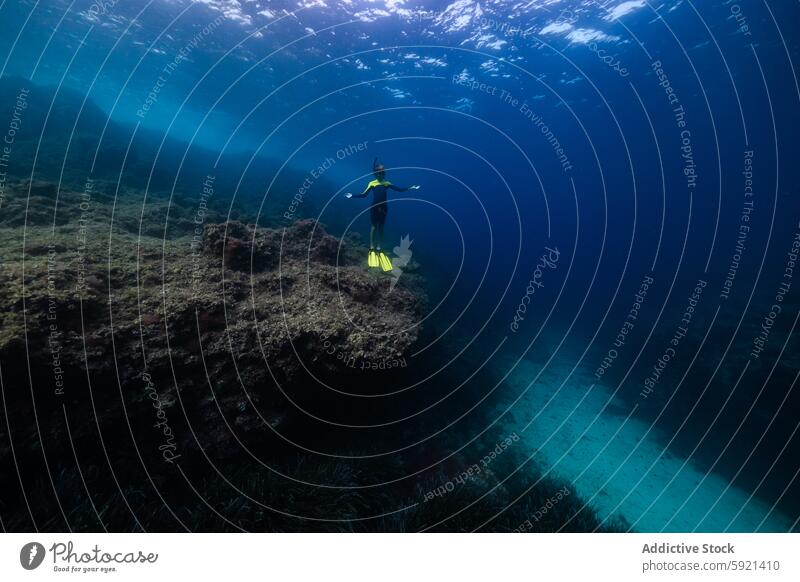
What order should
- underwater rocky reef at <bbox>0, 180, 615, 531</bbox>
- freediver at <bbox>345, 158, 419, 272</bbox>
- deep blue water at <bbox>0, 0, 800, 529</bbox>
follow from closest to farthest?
underwater rocky reef at <bbox>0, 180, 615, 531</bbox>, freediver at <bbox>345, 158, 419, 272</bbox>, deep blue water at <bbox>0, 0, 800, 529</bbox>

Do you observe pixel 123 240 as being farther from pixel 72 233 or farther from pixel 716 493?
pixel 716 493

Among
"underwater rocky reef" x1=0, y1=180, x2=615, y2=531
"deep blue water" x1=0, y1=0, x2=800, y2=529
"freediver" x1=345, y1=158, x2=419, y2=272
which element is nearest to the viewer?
"underwater rocky reef" x1=0, y1=180, x2=615, y2=531

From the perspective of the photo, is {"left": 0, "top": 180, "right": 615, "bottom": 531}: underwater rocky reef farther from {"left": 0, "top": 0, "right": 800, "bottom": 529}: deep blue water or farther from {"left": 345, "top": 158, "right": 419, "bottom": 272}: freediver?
{"left": 0, "top": 0, "right": 800, "bottom": 529}: deep blue water

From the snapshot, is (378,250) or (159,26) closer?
(378,250)

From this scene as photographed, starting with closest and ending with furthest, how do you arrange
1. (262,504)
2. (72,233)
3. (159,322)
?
1. (262,504)
2. (159,322)
3. (72,233)

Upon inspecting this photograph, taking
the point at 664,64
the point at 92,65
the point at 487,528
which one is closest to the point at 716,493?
the point at 487,528

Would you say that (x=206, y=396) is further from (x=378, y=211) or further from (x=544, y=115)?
(x=544, y=115)

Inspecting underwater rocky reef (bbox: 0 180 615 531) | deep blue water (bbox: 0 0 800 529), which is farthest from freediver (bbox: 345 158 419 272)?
underwater rocky reef (bbox: 0 180 615 531)

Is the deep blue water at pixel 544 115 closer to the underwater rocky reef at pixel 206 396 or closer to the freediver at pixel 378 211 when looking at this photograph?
the freediver at pixel 378 211

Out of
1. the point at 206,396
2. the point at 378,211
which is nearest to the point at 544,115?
the point at 378,211

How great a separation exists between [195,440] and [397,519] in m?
3.02

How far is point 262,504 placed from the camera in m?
4.25

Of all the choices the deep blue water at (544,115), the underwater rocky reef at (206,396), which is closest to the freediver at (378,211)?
the deep blue water at (544,115)

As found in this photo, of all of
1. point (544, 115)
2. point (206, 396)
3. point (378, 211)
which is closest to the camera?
point (206, 396)
